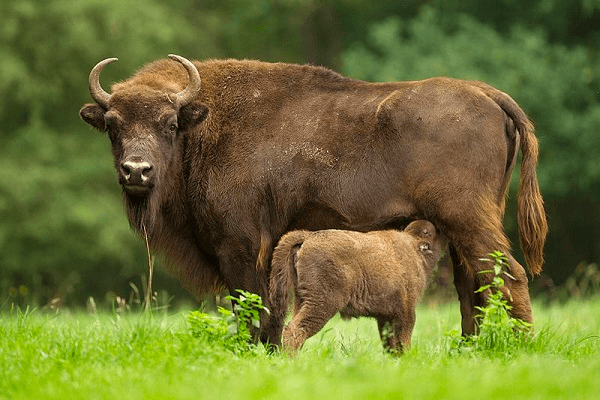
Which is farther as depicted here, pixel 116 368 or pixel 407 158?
pixel 407 158

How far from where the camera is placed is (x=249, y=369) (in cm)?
621

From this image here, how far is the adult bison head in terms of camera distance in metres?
8.34

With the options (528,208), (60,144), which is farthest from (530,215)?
(60,144)

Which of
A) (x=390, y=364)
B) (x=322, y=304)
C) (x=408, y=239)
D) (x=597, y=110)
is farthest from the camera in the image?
(x=597, y=110)

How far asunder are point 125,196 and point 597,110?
14.3 meters

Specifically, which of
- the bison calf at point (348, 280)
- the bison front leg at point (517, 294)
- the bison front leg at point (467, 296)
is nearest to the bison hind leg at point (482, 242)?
the bison front leg at point (517, 294)

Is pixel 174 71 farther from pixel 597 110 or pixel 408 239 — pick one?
pixel 597 110

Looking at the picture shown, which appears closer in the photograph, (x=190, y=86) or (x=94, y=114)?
(x=190, y=86)

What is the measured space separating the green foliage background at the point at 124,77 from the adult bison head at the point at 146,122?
12.5 meters

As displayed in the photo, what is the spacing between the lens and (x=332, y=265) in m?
7.17

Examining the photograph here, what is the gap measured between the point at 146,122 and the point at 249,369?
306 centimetres

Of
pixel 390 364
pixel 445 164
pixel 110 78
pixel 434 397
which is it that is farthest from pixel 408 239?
pixel 110 78

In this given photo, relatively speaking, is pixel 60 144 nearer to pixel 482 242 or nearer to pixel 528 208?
pixel 528 208

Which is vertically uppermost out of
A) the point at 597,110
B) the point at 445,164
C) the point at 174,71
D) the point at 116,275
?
the point at 174,71
